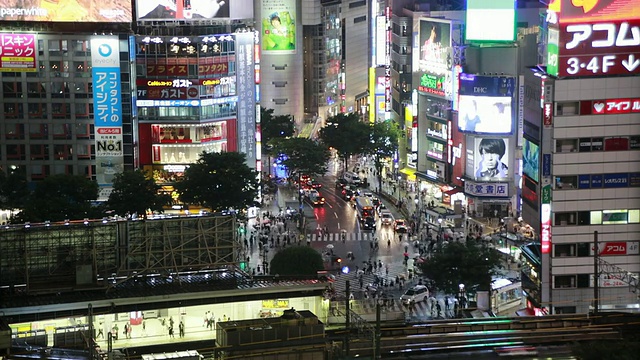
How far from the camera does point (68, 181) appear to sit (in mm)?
105562

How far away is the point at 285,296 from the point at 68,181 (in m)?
37.9

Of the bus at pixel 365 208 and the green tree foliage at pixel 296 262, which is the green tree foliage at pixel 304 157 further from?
the green tree foliage at pixel 296 262

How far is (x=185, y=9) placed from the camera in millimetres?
118250

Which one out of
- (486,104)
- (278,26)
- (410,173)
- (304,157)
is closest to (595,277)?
(486,104)

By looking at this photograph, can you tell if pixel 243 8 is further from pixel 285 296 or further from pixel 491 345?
pixel 491 345

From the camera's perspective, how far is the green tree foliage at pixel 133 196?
10700 cm

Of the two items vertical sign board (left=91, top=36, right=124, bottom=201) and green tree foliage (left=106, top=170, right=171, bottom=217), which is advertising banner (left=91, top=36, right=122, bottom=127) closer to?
vertical sign board (left=91, top=36, right=124, bottom=201)

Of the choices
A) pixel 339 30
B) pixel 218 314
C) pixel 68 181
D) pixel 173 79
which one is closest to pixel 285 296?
pixel 218 314

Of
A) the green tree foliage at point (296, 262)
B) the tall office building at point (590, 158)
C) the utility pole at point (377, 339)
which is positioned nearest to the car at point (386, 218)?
the green tree foliage at point (296, 262)

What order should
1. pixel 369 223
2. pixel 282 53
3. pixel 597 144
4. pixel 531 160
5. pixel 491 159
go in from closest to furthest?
1. pixel 597 144
2. pixel 531 160
3. pixel 369 223
4. pixel 491 159
5. pixel 282 53

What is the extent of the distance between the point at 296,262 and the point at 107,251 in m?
20.6

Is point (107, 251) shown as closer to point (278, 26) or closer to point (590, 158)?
point (590, 158)

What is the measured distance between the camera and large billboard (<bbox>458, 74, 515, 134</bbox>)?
118m

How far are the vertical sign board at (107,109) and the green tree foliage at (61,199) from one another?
8.09m
